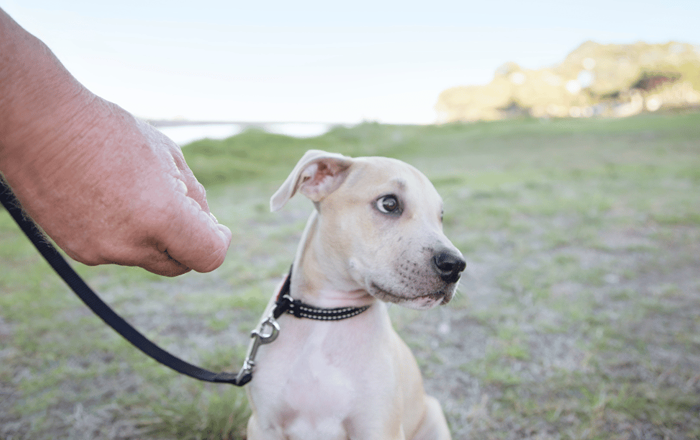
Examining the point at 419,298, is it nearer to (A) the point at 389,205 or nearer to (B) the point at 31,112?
(A) the point at 389,205

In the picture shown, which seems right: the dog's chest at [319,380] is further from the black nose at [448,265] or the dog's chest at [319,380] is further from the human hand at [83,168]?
the human hand at [83,168]

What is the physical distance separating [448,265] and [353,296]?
587mm

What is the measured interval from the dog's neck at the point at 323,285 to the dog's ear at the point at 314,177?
0.28 m

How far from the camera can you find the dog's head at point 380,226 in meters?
1.92

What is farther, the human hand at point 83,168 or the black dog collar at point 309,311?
the black dog collar at point 309,311

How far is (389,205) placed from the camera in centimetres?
214

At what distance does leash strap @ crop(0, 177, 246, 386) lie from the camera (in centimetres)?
135

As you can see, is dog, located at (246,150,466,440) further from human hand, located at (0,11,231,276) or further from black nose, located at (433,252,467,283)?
human hand, located at (0,11,231,276)

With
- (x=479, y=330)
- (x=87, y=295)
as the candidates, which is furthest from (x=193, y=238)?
(x=479, y=330)

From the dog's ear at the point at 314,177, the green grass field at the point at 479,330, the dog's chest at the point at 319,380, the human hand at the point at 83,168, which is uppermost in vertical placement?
the human hand at the point at 83,168

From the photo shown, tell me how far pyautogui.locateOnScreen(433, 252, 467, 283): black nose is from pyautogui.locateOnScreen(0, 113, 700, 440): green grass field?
4.94 ft

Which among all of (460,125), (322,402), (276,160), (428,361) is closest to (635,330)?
(428,361)

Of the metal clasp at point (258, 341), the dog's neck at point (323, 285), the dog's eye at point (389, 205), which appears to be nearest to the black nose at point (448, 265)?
the dog's eye at point (389, 205)

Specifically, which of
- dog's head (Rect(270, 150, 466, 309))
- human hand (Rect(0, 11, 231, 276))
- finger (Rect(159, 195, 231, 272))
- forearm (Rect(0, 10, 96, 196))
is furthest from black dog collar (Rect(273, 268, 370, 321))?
forearm (Rect(0, 10, 96, 196))
